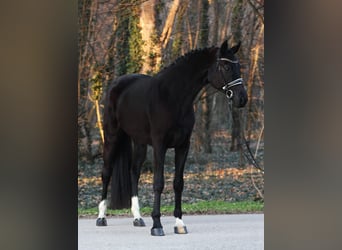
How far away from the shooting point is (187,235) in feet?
20.2

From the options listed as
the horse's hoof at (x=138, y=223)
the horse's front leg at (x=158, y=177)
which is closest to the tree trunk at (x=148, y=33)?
the horse's hoof at (x=138, y=223)

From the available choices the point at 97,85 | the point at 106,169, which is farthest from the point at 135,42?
the point at 106,169

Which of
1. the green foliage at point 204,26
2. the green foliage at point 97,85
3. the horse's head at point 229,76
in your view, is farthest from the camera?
the green foliage at point 204,26

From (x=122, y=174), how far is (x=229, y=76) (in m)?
1.64

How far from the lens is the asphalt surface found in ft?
18.3

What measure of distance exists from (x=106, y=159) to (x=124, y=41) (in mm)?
3425

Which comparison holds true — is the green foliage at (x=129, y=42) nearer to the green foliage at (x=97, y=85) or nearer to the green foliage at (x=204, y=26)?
the green foliage at (x=97, y=85)

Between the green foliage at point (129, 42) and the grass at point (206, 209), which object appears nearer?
the grass at point (206, 209)

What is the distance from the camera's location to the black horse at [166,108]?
244 inches

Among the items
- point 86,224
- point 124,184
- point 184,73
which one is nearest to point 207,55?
point 184,73

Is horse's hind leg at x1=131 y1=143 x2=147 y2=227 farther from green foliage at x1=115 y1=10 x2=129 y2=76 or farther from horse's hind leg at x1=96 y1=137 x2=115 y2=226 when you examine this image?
green foliage at x1=115 y1=10 x2=129 y2=76

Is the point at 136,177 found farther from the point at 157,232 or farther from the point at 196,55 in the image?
the point at 196,55

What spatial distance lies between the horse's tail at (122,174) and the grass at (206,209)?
1.00 meters

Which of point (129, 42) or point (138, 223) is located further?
point (129, 42)
